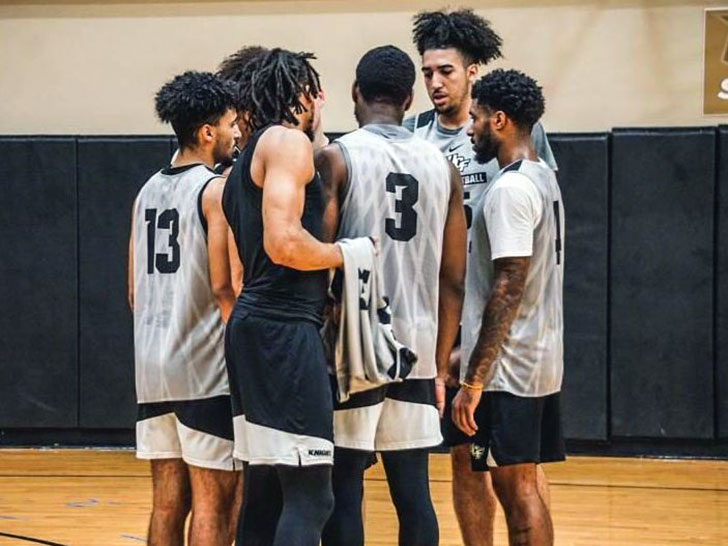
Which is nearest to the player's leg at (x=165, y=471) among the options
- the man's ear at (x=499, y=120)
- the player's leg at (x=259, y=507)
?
the player's leg at (x=259, y=507)

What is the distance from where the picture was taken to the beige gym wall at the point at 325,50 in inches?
321

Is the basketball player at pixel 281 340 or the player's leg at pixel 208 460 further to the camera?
the player's leg at pixel 208 460

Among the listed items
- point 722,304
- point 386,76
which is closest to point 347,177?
point 386,76

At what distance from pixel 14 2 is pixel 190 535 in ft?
18.4

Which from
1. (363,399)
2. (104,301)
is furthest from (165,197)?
(104,301)

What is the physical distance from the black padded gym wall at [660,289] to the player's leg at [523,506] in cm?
388

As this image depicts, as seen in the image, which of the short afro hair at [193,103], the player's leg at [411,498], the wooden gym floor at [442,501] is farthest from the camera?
the wooden gym floor at [442,501]

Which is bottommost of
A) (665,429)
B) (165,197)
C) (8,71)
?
(665,429)

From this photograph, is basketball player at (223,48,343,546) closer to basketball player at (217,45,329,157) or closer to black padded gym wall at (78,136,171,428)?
basketball player at (217,45,329,157)

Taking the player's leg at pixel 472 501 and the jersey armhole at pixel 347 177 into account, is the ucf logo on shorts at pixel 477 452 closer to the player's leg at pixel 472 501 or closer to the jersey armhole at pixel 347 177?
the player's leg at pixel 472 501

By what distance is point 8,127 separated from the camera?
28.6 ft

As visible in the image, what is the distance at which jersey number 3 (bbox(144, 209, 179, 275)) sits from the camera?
4.14 m

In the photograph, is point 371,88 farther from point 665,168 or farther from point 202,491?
point 665,168

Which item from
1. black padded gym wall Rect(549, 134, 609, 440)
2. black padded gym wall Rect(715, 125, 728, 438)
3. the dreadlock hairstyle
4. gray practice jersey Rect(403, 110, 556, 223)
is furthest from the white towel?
black padded gym wall Rect(715, 125, 728, 438)
